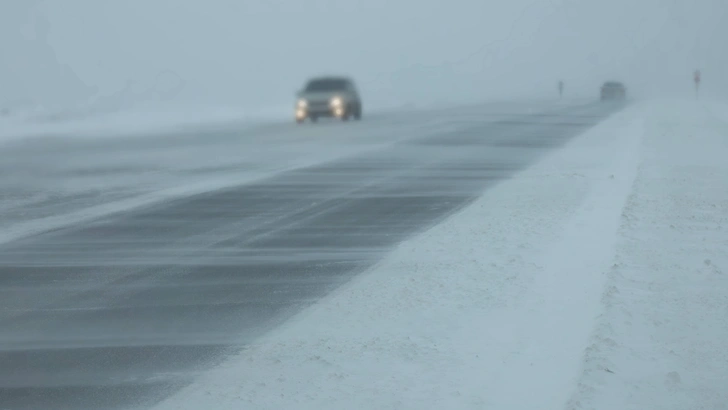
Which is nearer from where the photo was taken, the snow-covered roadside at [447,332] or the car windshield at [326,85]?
the snow-covered roadside at [447,332]

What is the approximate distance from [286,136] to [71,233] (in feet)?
56.1

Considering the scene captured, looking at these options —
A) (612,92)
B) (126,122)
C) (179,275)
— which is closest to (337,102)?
(126,122)

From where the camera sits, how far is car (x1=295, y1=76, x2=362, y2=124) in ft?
120

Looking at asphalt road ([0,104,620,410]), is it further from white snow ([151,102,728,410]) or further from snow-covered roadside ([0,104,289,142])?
snow-covered roadside ([0,104,289,142])

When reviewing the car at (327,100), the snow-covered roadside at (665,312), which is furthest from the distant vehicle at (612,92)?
the snow-covered roadside at (665,312)

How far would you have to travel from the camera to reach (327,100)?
120 ft

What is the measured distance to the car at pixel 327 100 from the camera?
36531 mm

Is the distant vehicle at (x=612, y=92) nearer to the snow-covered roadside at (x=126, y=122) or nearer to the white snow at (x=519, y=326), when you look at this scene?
the snow-covered roadside at (x=126, y=122)

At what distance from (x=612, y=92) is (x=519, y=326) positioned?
65.2 metres

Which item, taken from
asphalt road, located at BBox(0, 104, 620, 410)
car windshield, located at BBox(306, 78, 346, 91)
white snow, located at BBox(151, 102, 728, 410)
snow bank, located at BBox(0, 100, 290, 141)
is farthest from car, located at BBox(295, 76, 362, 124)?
white snow, located at BBox(151, 102, 728, 410)

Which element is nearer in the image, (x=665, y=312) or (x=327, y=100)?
(x=665, y=312)

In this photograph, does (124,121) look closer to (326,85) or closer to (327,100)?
(326,85)

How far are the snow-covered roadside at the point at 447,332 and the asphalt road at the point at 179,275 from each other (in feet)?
1.05

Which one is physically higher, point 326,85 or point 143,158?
point 326,85
